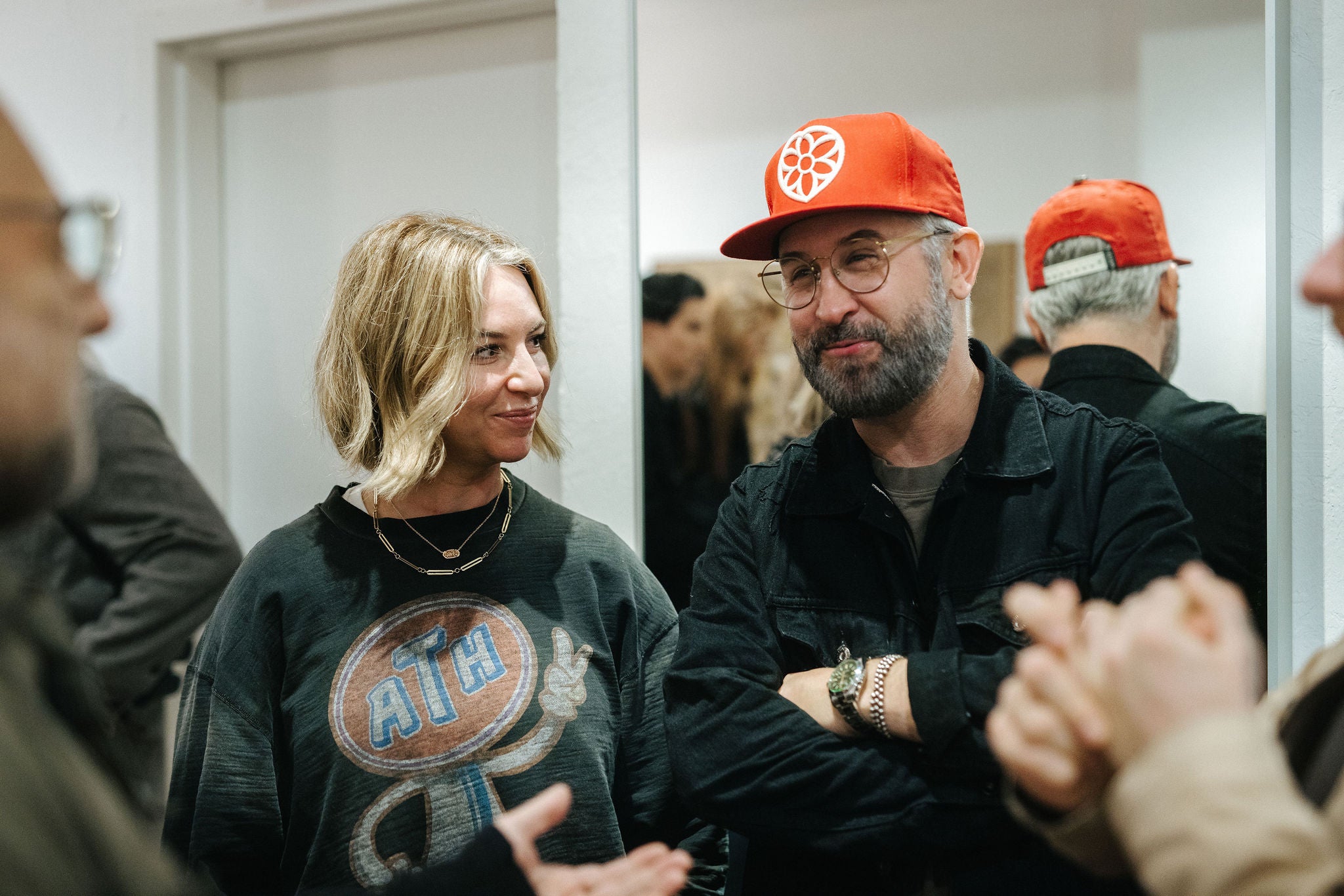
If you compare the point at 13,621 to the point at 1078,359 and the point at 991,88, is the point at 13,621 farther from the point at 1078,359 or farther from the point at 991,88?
the point at 991,88

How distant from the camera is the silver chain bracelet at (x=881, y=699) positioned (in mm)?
1381

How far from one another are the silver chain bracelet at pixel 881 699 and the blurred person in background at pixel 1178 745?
0.41 m

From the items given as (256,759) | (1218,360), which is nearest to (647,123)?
(1218,360)

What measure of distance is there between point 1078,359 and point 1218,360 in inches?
10.0

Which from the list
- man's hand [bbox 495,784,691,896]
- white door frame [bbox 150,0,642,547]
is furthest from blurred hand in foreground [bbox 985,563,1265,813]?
white door frame [bbox 150,0,642,547]

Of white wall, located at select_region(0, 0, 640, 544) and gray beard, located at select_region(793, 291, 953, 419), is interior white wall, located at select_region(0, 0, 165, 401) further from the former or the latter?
gray beard, located at select_region(793, 291, 953, 419)

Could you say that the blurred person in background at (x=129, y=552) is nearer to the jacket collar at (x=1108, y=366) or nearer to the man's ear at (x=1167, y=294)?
the jacket collar at (x=1108, y=366)

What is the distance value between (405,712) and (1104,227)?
1478mm

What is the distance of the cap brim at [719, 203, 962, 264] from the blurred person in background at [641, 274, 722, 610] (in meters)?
0.54

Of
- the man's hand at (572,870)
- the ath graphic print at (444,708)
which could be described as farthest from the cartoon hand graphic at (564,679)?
the man's hand at (572,870)

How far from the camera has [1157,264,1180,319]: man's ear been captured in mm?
1918

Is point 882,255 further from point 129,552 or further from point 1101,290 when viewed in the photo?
point 129,552

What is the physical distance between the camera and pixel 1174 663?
2.59 feet

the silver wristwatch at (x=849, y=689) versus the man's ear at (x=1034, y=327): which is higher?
the man's ear at (x=1034, y=327)
